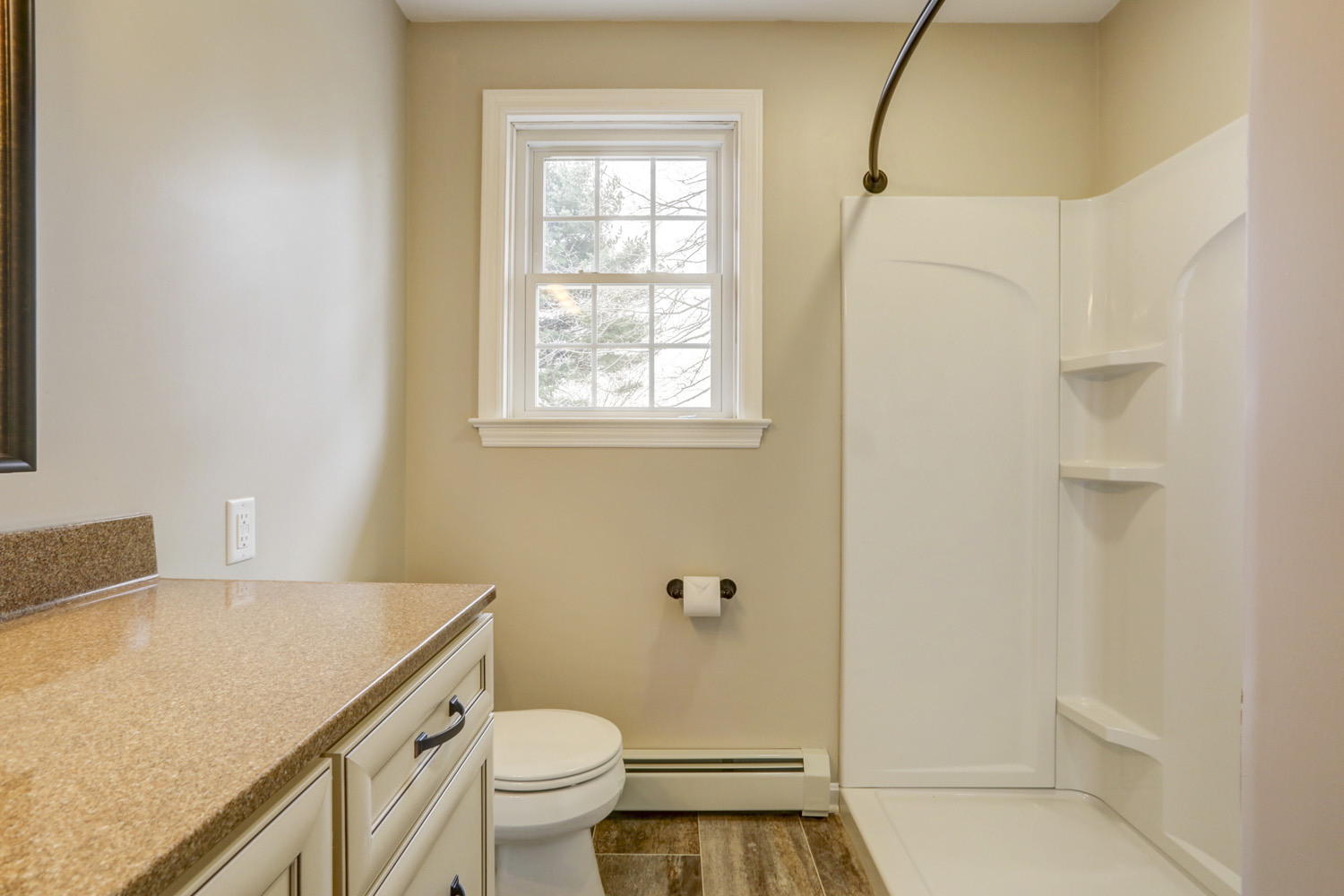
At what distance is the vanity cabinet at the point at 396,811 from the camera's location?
0.49 metres

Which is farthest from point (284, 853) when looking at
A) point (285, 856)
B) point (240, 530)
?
point (240, 530)

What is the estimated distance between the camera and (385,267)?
6.27 feet

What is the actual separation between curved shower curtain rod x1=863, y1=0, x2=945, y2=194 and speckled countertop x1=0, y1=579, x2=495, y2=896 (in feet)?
5.01

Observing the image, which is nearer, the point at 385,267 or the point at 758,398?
the point at 385,267

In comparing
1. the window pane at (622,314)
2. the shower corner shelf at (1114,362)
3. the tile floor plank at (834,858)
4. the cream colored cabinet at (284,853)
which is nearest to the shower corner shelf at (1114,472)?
the shower corner shelf at (1114,362)

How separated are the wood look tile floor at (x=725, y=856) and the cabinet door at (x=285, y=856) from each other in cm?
134

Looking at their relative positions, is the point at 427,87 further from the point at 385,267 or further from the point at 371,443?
the point at 371,443

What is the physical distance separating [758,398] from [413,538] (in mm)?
1130

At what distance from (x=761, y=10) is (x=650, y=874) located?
7.86 ft

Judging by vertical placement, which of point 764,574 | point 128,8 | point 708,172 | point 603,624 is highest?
point 708,172

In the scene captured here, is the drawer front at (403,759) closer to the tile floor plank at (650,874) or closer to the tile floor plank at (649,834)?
the tile floor plank at (650,874)

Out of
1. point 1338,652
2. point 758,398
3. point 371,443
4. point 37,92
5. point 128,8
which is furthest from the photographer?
A: point 758,398

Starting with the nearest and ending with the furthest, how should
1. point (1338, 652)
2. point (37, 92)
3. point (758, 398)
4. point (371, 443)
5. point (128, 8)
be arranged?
point (1338, 652) < point (37, 92) < point (128, 8) < point (371, 443) < point (758, 398)

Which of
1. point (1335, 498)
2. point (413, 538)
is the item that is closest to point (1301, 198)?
point (1335, 498)
